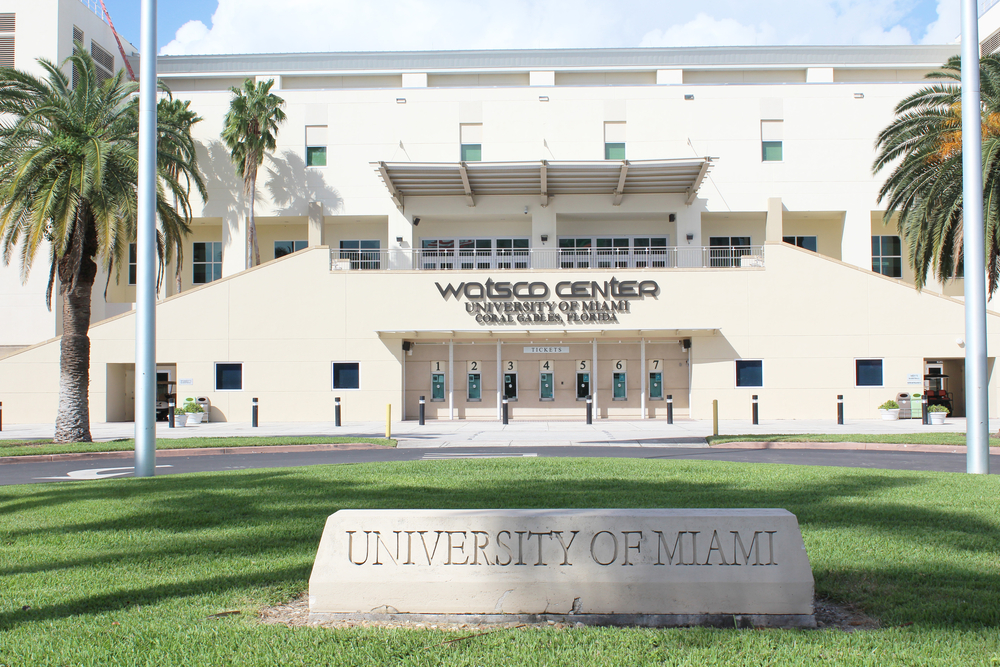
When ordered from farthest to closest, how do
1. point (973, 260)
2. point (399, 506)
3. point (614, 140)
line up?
point (614, 140) < point (973, 260) < point (399, 506)

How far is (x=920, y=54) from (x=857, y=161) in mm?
14197

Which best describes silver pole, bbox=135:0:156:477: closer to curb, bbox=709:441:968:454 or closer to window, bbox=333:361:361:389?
curb, bbox=709:441:968:454

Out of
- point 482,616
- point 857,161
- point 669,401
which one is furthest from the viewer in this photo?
point 857,161

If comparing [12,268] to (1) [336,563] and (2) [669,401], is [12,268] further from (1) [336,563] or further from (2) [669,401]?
(1) [336,563]

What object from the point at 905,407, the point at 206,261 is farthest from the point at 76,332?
the point at 905,407

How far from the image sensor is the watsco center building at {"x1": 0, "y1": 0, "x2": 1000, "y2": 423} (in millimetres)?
28562

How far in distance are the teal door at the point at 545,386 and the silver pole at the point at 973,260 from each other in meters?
18.6

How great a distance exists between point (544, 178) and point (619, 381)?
8660 millimetres

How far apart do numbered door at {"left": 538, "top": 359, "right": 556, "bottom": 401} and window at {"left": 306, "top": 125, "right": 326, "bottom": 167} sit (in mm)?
13927

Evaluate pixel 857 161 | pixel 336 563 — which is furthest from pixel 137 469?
pixel 857 161

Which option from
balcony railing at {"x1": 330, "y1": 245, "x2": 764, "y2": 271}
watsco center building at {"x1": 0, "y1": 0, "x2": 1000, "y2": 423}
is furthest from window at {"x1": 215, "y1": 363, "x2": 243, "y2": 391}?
balcony railing at {"x1": 330, "y1": 245, "x2": 764, "y2": 271}

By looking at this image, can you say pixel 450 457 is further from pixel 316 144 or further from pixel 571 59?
pixel 571 59

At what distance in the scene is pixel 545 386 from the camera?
29812 millimetres

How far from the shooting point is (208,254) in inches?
1451
